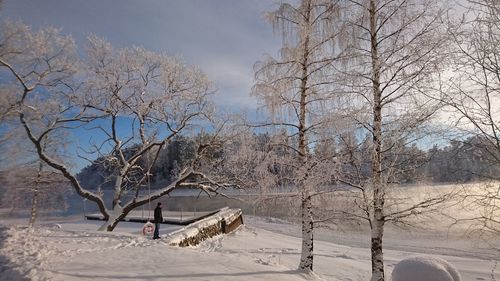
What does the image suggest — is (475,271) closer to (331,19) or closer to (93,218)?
(331,19)

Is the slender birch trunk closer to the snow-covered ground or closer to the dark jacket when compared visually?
the snow-covered ground

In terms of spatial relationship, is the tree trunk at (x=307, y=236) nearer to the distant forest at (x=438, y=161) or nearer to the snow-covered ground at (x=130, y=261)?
the snow-covered ground at (x=130, y=261)

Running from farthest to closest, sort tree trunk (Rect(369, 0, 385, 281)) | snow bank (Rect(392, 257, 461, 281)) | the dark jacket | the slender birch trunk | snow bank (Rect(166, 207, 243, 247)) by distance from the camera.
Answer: the dark jacket
snow bank (Rect(166, 207, 243, 247))
the slender birch trunk
tree trunk (Rect(369, 0, 385, 281))
snow bank (Rect(392, 257, 461, 281))

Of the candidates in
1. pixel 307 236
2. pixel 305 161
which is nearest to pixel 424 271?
pixel 305 161

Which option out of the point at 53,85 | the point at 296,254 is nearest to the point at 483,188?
the point at 296,254

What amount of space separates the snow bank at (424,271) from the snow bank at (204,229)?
8.36 meters

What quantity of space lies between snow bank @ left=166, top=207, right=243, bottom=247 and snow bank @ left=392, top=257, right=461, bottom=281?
8364 mm

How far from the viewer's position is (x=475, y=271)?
16.8m

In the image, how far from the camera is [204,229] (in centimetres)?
1662

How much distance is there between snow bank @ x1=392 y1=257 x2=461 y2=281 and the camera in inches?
210

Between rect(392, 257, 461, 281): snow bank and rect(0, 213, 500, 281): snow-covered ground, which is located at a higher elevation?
rect(392, 257, 461, 281): snow bank

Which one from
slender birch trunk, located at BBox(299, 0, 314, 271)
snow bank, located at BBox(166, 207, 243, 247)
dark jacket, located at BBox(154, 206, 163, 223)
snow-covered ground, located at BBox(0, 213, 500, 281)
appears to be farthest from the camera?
dark jacket, located at BBox(154, 206, 163, 223)

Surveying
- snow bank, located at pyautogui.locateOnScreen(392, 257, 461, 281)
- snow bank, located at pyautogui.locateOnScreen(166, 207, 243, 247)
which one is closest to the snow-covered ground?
snow bank, located at pyautogui.locateOnScreen(166, 207, 243, 247)

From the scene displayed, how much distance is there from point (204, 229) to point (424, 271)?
40.4 ft
